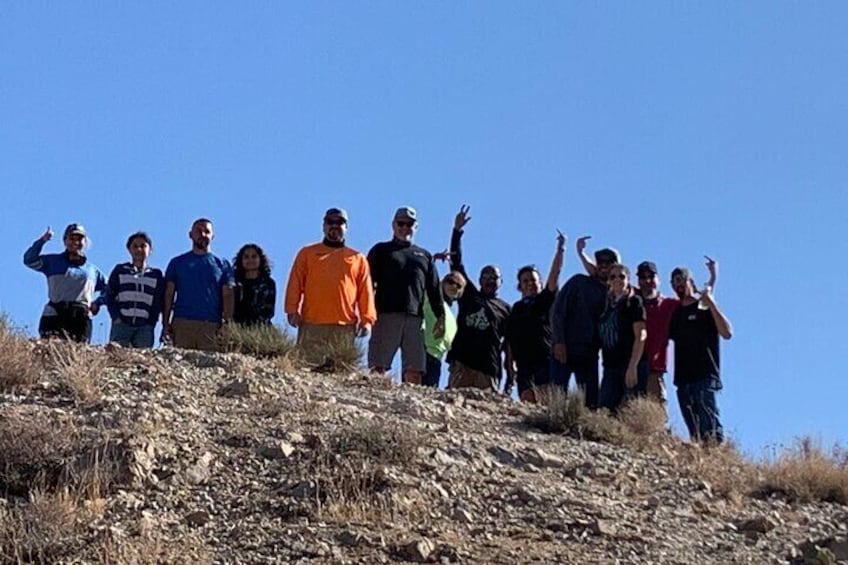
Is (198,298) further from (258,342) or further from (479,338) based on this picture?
(479,338)

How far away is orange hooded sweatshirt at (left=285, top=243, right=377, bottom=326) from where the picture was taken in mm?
12891

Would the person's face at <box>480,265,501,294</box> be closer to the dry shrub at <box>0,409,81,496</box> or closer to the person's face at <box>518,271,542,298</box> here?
the person's face at <box>518,271,542,298</box>

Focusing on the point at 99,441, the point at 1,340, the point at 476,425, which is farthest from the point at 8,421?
the point at 476,425

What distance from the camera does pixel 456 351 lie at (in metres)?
13.9

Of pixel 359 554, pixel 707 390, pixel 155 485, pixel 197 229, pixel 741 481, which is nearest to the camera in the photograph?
pixel 359 554

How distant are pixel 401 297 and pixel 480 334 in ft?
3.31

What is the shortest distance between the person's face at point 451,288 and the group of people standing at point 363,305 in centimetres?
42

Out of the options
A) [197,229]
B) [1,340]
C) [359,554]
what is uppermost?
[197,229]

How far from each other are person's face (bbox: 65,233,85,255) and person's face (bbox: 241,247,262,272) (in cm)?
144

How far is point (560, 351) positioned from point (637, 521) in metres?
4.06

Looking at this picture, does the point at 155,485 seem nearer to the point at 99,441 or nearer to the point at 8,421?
the point at 99,441

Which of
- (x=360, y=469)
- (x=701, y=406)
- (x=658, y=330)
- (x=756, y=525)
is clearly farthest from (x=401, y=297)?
(x=756, y=525)

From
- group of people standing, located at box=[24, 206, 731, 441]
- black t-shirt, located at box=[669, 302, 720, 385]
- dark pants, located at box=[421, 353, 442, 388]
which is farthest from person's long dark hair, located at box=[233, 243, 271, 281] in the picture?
black t-shirt, located at box=[669, 302, 720, 385]

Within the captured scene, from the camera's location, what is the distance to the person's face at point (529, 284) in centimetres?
1393
